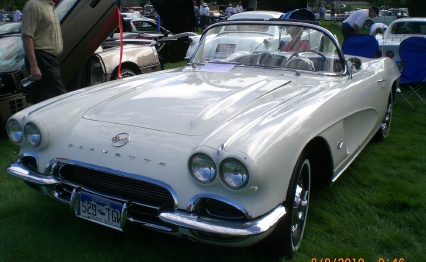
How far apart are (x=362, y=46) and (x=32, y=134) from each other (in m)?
6.03

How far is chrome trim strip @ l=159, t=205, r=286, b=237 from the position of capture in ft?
7.28

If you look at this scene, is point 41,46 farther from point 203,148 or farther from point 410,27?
point 410,27

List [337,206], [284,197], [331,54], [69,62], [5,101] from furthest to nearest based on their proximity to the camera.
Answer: [69,62]
[5,101]
[331,54]
[337,206]
[284,197]

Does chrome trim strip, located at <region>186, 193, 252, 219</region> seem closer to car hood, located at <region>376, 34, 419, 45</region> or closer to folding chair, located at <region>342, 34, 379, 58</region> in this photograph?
folding chair, located at <region>342, 34, 379, 58</region>

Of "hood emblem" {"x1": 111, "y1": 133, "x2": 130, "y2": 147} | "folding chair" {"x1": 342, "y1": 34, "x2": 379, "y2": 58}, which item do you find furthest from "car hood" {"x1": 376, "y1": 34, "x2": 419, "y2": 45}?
"hood emblem" {"x1": 111, "y1": 133, "x2": 130, "y2": 147}

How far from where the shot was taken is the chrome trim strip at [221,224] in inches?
87.4

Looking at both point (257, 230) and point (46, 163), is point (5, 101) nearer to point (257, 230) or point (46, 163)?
point (46, 163)

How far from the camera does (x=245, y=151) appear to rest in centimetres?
223

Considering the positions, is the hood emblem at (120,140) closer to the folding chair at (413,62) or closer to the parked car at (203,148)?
the parked car at (203,148)

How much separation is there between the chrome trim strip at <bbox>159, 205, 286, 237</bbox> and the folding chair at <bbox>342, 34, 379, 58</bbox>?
19.0 ft

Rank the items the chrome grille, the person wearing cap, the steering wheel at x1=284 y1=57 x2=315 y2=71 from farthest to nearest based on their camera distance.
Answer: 1. the person wearing cap
2. the steering wheel at x1=284 y1=57 x2=315 y2=71
3. the chrome grille

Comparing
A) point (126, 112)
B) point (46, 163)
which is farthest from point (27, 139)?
point (126, 112)

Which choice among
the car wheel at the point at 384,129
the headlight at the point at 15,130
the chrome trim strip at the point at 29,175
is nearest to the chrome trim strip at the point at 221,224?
the chrome trim strip at the point at 29,175

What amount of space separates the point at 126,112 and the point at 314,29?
1.94m
